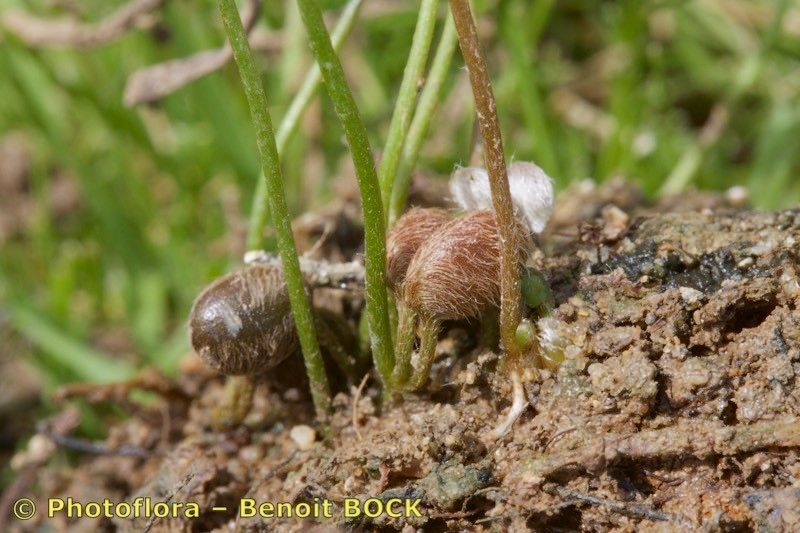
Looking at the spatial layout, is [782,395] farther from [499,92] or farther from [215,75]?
[215,75]

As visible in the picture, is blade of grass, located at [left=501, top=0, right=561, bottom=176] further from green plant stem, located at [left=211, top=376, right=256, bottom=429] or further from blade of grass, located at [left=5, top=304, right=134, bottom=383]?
blade of grass, located at [left=5, top=304, right=134, bottom=383]

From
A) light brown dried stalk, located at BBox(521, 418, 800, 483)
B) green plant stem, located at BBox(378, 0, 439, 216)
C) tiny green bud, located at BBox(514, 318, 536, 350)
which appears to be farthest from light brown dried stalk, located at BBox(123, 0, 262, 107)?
light brown dried stalk, located at BBox(521, 418, 800, 483)

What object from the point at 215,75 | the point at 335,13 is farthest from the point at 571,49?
the point at 215,75

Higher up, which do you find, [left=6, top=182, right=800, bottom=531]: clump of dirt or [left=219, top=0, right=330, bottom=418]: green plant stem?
[left=219, top=0, right=330, bottom=418]: green plant stem

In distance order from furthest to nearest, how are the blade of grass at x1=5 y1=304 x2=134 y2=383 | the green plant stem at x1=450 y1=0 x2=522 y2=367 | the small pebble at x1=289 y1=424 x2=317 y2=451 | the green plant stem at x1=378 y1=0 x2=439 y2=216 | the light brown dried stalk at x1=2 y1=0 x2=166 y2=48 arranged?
the blade of grass at x1=5 y1=304 x2=134 y2=383
the light brown dried stalk at x1=2 y1=0 x2=166 y2=48
the small pebble at x1=289 y1=424 x2=317 y2=451
the green plant stem at x1=378 y1=0 x2=439 y2=216
the green plant stem at x1=450 y1=0 x2=522 y2=367

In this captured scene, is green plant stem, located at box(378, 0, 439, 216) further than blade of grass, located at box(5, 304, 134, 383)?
No

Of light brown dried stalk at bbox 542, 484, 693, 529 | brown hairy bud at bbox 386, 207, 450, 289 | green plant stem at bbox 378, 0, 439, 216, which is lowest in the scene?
light brown dried stalk at bbox 542, 484, 693, 529
